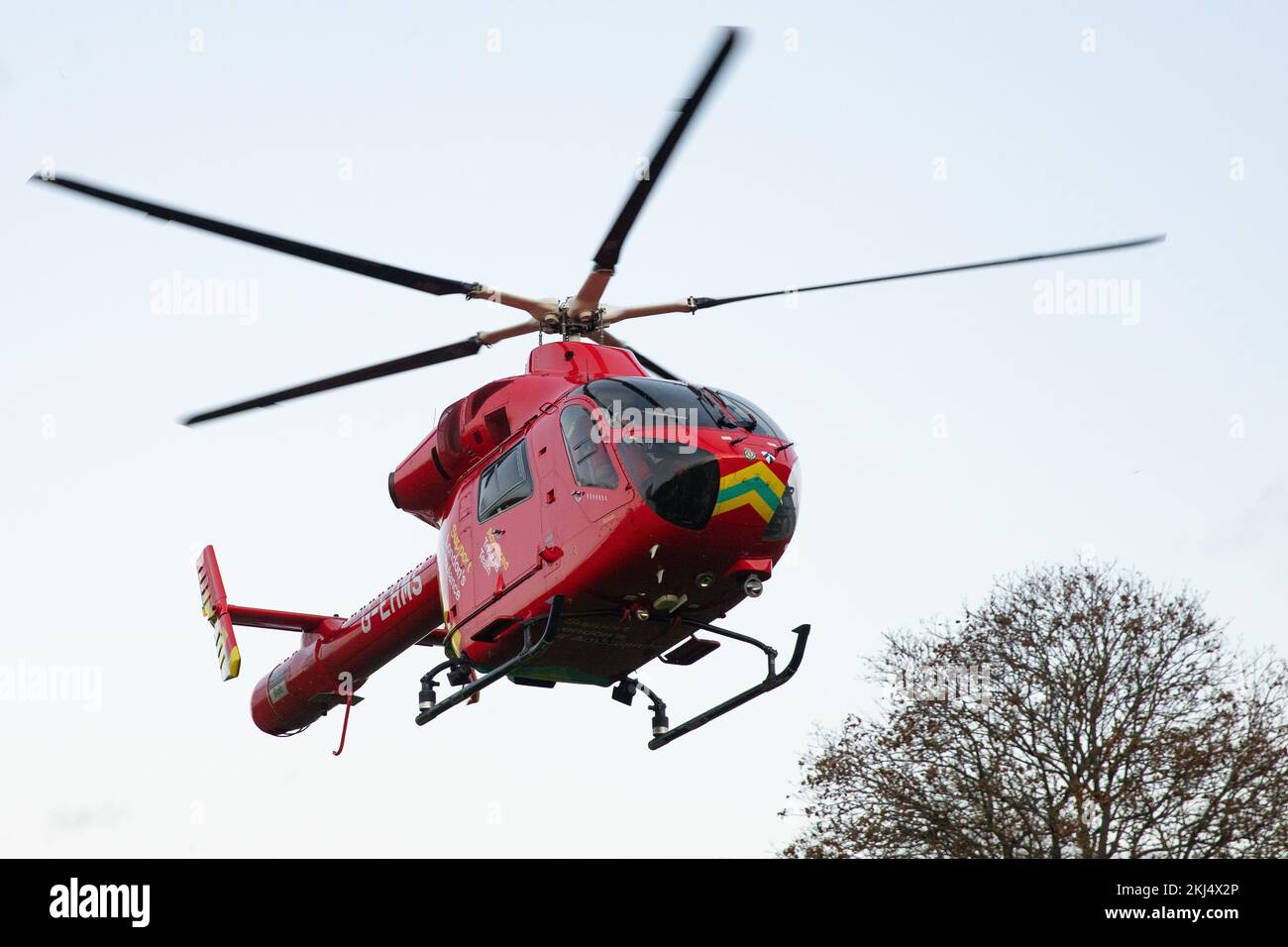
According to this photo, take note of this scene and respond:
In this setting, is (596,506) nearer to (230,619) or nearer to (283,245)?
(283,245)

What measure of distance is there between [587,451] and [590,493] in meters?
0.41

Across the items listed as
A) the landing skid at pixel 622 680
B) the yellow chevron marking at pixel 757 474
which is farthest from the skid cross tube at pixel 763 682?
the yellow chevron marking at pixel 757 474

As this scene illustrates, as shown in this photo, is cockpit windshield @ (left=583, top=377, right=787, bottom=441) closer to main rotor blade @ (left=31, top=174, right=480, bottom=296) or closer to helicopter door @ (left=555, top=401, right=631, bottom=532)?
helicopter door @ (left=555, top=401, right=631, bottom=532)

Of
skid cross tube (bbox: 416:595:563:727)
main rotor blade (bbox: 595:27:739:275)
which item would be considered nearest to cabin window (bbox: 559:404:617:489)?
skid cross tube (bbox: 416:595:563:727)

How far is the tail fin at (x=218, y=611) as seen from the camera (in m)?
21.3

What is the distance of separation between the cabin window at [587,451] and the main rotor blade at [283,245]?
2.34 metres

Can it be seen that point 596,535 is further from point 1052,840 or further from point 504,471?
point 1052,840

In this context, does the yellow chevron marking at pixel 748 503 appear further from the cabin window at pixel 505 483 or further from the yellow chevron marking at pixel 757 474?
the cabin window at pixel 505 483

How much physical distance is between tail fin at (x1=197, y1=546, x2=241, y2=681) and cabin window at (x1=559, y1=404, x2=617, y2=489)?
7.54 metres

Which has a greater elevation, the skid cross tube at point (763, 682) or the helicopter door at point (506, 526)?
the helicopter door at point (506, 526)

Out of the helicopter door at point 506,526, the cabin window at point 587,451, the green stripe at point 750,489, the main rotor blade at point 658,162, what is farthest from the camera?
the helicopter door at point 506,526
